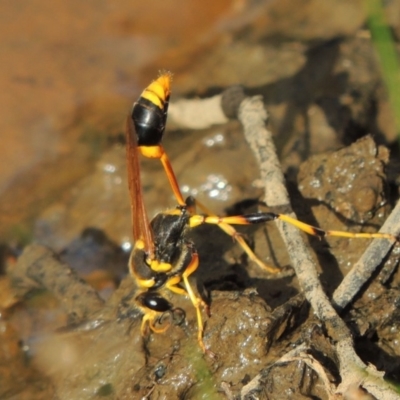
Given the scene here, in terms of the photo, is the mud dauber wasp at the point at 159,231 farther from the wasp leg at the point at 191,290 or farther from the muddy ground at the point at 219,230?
the muddy ground at the point at 219,230

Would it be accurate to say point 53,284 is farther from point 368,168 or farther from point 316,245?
point 368,168

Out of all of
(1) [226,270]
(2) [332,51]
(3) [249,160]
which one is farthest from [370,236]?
(2) [332,51]

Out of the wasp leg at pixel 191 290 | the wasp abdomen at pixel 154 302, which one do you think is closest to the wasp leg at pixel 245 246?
the wasp leg at pixel 191 290

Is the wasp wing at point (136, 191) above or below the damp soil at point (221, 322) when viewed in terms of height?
above

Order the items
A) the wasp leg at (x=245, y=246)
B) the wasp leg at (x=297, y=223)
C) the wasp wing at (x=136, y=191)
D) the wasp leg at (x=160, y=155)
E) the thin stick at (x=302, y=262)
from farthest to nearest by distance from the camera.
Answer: the wasp leg at (x=160, y=155)
the wasp leg at (x=245, y=246)
the wasp wing at (x=136, y=191)
the wasp leg at (x=297, y=223)
the thin stick at (x=302, y=262)

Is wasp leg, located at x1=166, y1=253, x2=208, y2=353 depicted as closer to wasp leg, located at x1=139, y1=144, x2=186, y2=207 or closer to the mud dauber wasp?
the mud dauber wasp

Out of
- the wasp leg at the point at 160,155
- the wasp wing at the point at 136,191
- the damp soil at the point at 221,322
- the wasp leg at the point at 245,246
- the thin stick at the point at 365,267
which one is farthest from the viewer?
the wasp leg at the point at 160,155
